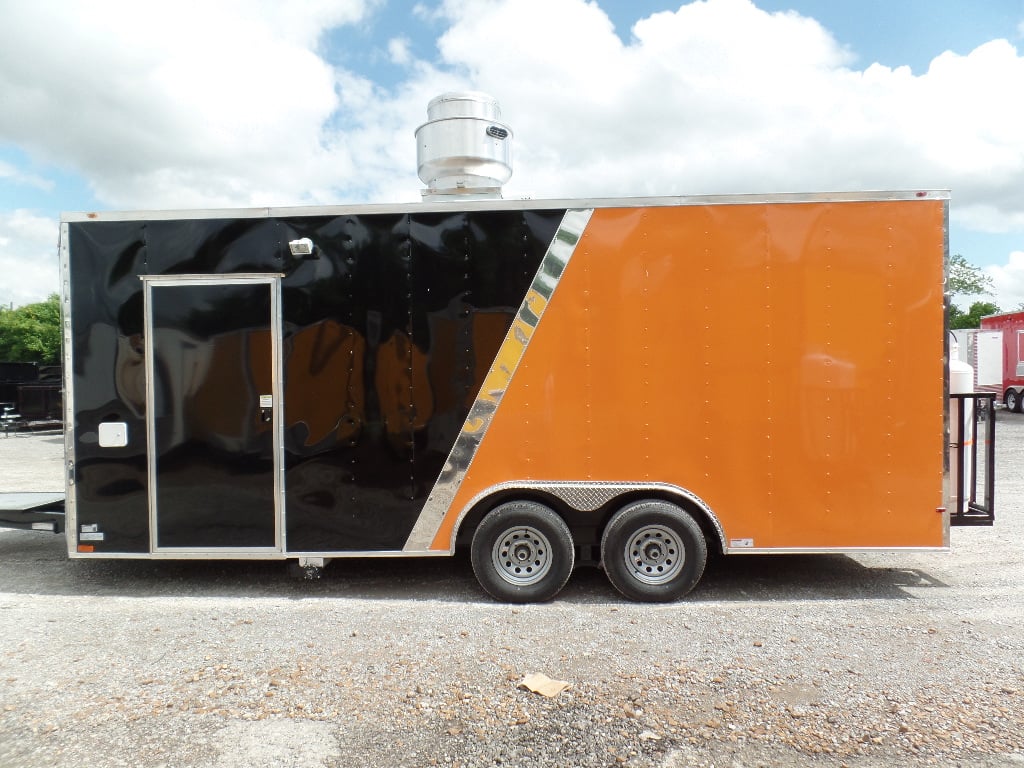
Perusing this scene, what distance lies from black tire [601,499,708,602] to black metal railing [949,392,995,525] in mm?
1987

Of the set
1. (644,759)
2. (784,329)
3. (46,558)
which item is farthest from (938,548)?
(46,558)

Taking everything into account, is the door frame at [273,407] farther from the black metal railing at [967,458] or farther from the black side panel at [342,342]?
the black metal railing at [967,458]

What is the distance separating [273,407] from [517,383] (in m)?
1.84

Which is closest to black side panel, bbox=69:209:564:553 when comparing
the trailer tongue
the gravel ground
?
the gravel ground

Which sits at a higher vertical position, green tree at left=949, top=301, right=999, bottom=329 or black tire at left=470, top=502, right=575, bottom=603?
green tree at left=949, top=301, right=999, bottom=329

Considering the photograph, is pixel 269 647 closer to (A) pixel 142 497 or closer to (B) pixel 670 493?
(A) pixel 142 497

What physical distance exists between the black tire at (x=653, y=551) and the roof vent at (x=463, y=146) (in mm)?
2855

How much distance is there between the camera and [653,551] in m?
4.79

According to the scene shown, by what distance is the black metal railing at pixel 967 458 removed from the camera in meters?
4.86

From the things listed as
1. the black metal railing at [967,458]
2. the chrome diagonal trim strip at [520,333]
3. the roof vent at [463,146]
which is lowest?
the black metal railing at [967,458]

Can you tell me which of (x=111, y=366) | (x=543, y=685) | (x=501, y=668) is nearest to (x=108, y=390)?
(x=111, y=366)

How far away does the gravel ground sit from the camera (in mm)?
2992

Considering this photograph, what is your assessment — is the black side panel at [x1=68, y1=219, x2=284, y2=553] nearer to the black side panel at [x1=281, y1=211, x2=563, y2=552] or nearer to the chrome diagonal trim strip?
the black side panel at [x1=281, y1=211, x2=563, y2=552]

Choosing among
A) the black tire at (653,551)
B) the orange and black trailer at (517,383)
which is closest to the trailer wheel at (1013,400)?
the orange and black trailer at (517,383)
